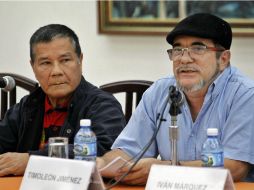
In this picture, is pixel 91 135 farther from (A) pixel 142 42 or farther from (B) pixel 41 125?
(A) pixel 142 42

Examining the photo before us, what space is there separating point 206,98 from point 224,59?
0.61 ft

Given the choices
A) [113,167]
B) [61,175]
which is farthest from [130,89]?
[61,175]

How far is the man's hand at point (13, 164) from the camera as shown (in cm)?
236

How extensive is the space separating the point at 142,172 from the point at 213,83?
1.76ft

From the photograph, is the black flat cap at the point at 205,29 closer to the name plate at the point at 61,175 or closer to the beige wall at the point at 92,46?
the name plate at the point at 61,175

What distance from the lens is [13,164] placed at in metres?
2.38

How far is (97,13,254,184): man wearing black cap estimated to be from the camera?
7.42 feet

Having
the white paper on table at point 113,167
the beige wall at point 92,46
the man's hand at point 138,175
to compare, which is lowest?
the man's hand at point 138,175

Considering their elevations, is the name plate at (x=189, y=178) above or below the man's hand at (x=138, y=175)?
above

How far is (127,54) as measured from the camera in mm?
3918

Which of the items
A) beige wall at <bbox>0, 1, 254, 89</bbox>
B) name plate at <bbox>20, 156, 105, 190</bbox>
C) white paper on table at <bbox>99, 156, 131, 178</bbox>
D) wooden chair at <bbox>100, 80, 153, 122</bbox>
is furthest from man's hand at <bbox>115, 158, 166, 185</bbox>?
beige wall at <bbox>0, 1, 254, 89</bbox>

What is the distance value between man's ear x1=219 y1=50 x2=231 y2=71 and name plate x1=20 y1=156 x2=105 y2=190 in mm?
922

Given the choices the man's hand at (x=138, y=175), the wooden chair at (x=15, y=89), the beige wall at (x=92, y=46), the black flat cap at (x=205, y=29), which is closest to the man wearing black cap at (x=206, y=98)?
the black flat cap at (x=205, y=29)

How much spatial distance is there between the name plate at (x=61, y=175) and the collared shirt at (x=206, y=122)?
0.59 m
